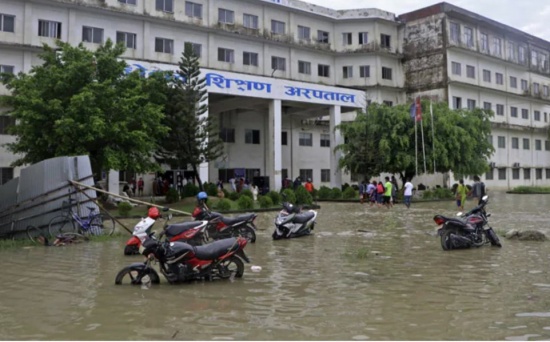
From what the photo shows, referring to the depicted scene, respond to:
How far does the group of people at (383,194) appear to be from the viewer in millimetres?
25962

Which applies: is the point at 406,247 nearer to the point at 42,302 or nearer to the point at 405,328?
the point at 405,328

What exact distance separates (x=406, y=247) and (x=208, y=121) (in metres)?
19.7

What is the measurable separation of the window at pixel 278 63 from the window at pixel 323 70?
4.40 m

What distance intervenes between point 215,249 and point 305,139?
38.3 meters

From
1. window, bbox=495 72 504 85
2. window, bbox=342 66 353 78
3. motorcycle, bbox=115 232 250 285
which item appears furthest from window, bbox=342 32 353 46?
motorcycle, bbox=115 232 250 285

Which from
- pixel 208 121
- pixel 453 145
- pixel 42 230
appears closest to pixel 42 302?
pixel 42 230

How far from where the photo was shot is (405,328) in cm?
A: 515

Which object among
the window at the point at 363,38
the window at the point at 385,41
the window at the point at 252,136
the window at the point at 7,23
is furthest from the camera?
the window at the point at 385,41

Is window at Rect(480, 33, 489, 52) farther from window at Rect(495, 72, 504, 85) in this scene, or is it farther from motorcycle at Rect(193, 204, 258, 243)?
motorcycle at Rect(193, 204, 258, 243)

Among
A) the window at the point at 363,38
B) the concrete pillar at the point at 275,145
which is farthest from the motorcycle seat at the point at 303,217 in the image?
the window at the point at 363,38

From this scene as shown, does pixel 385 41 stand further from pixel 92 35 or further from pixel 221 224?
pixel 221 224

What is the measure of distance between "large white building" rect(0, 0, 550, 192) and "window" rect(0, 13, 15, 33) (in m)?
0.06

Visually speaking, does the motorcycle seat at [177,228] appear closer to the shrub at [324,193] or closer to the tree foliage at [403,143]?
the shrub at [324,193]

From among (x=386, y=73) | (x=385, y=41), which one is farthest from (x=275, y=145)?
(x=385, y=41)
